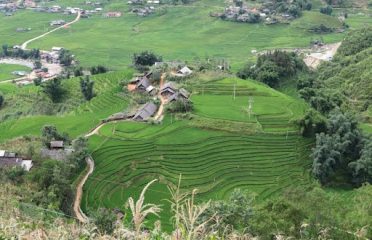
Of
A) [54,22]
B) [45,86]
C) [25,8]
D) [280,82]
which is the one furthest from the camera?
[25,8]


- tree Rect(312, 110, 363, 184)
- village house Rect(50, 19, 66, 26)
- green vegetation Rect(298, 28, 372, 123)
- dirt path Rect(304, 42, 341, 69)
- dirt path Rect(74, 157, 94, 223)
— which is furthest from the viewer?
village house Rect(50, 19, 66, 26)

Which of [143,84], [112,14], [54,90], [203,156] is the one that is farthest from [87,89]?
[112,14]

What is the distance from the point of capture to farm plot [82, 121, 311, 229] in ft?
66.6

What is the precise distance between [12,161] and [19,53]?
34.5m

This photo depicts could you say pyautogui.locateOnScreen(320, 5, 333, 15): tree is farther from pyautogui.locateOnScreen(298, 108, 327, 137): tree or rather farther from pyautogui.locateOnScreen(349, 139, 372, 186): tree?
pyautogui.locateOnScreen(349, 139, 372, 186): tree

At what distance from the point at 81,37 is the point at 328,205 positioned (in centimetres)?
4793

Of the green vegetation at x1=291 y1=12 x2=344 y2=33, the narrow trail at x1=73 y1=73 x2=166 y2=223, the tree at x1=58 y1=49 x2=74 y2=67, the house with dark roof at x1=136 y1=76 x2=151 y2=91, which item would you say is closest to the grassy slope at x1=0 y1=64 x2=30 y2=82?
the tree at x1=58 y1=49 x2=74 y2=67

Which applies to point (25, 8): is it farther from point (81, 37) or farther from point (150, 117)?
point (150, 117)

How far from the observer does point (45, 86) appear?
1272 inches

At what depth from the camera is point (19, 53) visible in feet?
168

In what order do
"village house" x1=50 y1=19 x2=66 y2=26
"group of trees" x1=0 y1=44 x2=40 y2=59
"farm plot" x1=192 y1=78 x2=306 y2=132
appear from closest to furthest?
"farm plot" x1=192 y1=78 x2=306 y2=132, "group of trees" x1=0 y1=44 x2=40 y2=59, "village house" x1=50 y1=19 x2=66 y2=26

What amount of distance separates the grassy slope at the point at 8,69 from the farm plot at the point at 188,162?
82.8 ft

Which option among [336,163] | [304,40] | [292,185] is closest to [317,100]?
[336,163]

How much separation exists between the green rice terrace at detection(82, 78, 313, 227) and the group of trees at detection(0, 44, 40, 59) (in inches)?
1166
